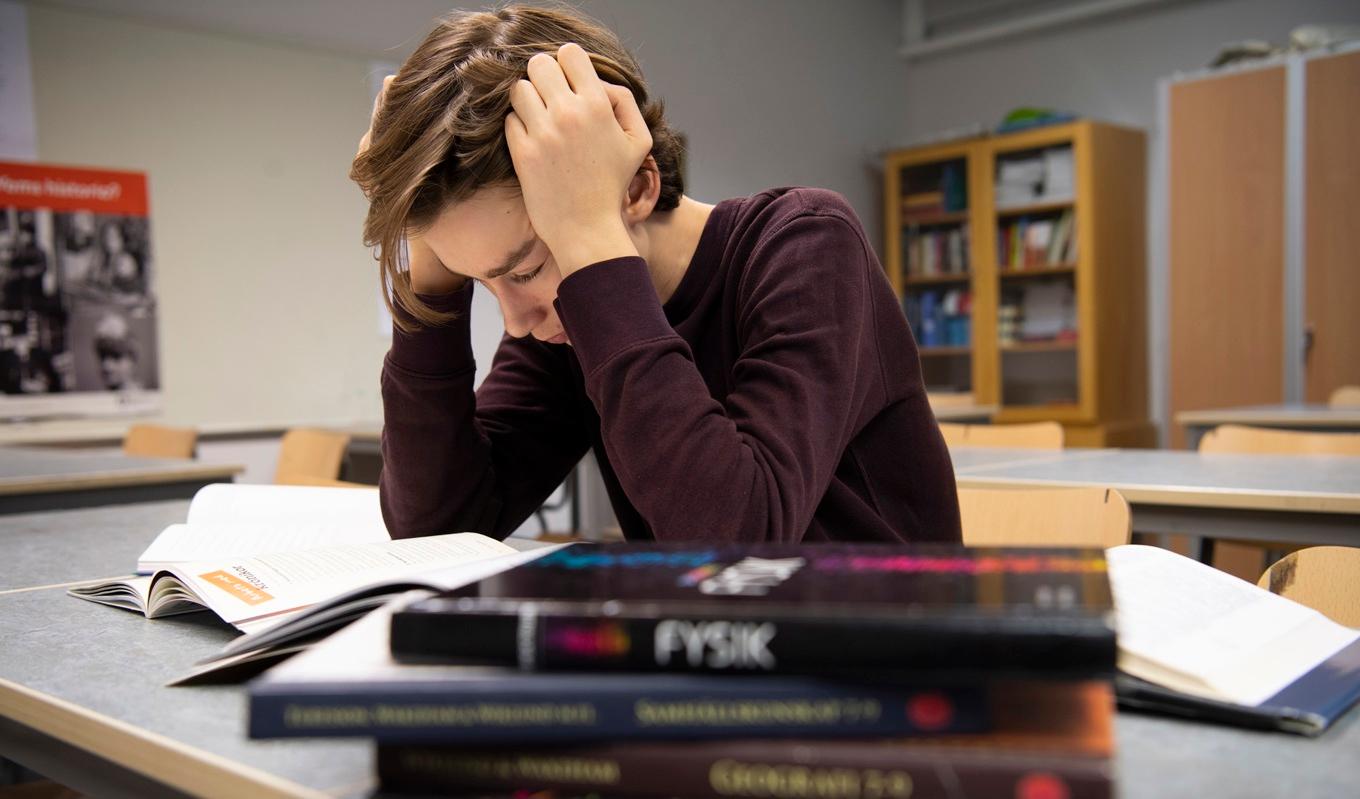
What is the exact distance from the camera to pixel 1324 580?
86 centimetres

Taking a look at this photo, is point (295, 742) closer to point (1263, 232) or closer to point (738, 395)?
point (738, 395)

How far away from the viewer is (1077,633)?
15.5 inches

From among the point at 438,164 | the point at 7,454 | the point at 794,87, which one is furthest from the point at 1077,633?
the point at 794,87

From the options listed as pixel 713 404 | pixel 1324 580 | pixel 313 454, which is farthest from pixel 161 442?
pixel 1324 580

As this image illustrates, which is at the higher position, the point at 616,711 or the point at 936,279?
the point at 936,279

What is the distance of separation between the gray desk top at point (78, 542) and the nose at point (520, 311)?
1.64 ft

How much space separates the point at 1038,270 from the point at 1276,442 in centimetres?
348

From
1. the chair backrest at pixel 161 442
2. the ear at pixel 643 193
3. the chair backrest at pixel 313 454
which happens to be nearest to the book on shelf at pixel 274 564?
the ear at pixel 643 193

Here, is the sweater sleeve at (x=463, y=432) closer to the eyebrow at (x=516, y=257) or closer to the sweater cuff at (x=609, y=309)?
the eyebrow at (x=516, y=257)

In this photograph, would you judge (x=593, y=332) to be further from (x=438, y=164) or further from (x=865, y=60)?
(x=865, y=60)

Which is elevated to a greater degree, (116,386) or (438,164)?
(438,164)

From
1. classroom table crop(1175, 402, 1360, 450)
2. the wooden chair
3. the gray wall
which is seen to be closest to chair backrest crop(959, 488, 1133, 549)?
the wooden chair

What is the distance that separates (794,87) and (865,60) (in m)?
0.70

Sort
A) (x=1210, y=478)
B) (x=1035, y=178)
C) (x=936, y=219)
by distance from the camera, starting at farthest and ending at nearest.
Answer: (x=936, y=219) < (x=1035, y=178) < (x=1210, y=478)
